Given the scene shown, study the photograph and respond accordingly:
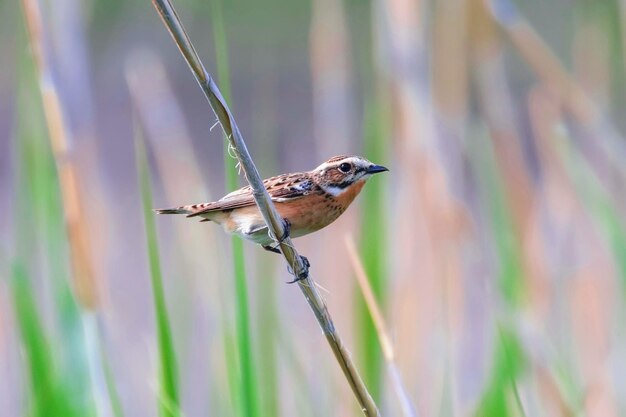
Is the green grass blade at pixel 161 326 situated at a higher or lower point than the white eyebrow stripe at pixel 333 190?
lower

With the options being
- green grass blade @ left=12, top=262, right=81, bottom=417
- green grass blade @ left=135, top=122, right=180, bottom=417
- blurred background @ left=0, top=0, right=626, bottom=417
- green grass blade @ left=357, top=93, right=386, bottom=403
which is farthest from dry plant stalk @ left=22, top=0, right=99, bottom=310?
green grass blade @ left=357, top=93, right=386, bottom=403

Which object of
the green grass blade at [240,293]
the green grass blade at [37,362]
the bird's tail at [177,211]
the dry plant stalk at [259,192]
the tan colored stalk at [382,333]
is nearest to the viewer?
the dry plant stalk at [259,192]

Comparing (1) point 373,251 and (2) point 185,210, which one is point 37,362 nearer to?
(2) point 185,210

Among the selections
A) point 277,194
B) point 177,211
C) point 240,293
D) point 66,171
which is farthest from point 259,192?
point 66,171

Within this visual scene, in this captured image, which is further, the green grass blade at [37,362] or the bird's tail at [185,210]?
the bird's tail at [185,210]

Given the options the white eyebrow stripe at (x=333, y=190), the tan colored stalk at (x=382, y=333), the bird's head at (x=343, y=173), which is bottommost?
the tan colored stalk at (x=382, y=333)

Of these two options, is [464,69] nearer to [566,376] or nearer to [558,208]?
[558,208]

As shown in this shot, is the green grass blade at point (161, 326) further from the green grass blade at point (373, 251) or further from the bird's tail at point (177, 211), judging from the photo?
the green grass blade at point (373, 251)

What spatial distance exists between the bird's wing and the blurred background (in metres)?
0.10

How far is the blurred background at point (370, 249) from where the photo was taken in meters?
2.03

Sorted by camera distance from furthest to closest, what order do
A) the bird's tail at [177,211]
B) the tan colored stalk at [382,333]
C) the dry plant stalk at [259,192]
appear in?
1. the bird's tail at [177,211]
2. the tan colored stalk at [382,333]
3. the dry plant stalk at [259,192]

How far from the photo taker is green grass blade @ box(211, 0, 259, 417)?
1713 millimetres

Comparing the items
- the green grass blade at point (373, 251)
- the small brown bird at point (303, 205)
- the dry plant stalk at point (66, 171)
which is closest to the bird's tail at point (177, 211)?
the small brown bird at point (303, 205)

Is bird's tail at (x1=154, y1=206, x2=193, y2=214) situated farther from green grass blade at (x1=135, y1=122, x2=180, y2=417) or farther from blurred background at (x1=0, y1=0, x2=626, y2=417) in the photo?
green grass blade at (x1=135, y1=122, x2=180, y2=417)
